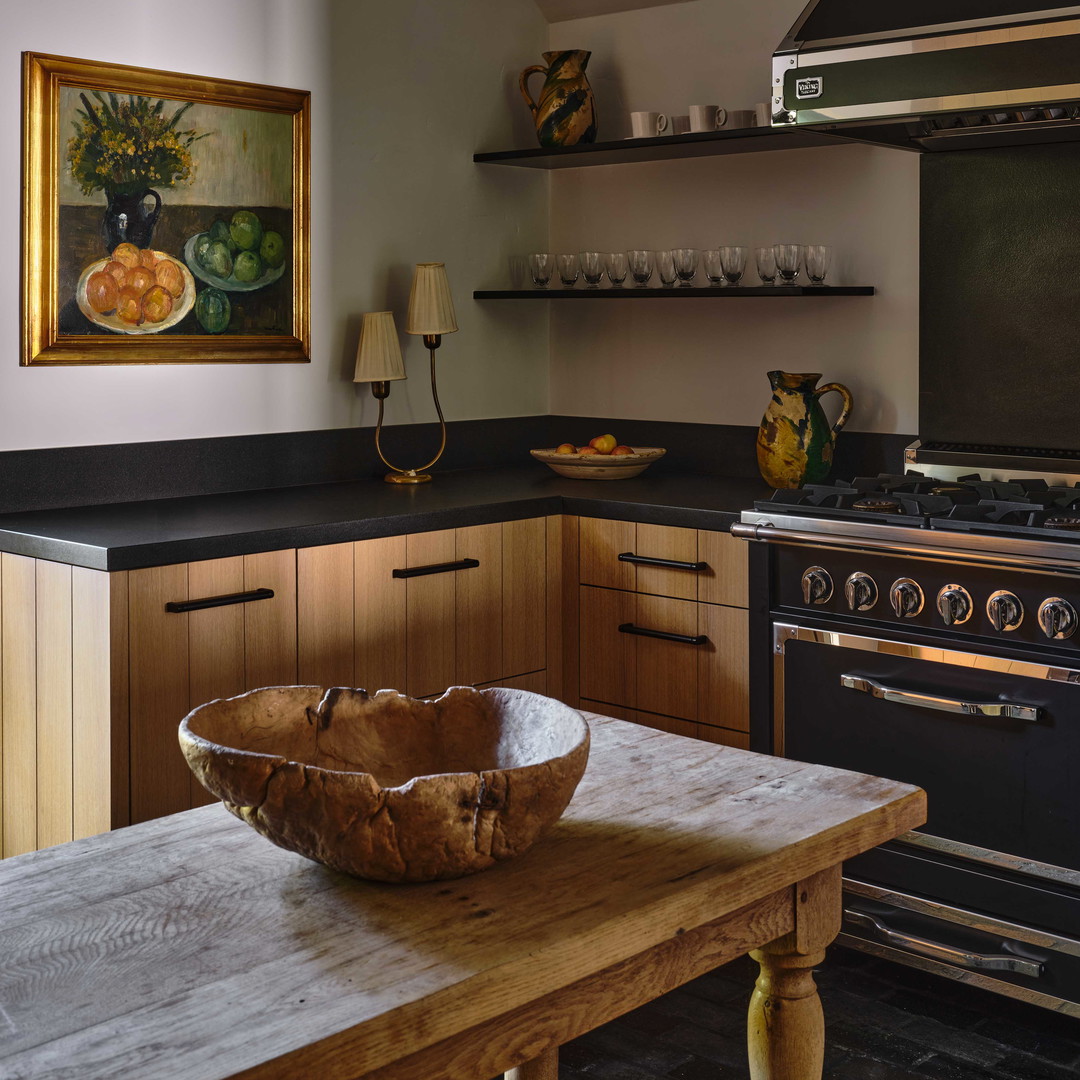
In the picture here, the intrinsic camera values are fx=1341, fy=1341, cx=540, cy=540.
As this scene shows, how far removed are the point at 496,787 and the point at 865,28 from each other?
2.17m

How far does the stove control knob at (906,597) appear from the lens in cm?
265

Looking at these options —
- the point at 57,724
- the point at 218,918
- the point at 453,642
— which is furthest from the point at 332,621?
the point at 218,918

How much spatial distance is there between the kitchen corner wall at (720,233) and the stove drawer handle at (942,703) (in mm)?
975

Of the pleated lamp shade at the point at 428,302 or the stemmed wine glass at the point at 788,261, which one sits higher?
the stemmed wine glass at the point at 788,261

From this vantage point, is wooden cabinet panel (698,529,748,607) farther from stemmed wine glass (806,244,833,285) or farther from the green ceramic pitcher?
stemmed wine glass (806,244,833,285)

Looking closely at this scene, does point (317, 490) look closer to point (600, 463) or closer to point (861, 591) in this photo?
point (600, 463)

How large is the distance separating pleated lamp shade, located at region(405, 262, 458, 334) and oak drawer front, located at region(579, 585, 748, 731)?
872mm

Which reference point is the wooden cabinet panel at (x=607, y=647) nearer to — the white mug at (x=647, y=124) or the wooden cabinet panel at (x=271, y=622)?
the wooden cabinet panel at (x=271, y=622)

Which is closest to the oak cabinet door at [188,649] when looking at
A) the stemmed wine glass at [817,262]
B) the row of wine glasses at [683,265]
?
the row of wine glasses at [683,265]

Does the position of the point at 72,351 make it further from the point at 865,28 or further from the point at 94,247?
the point at 865,28

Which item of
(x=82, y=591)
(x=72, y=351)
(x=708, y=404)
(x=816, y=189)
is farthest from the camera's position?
(x=708, y=404)

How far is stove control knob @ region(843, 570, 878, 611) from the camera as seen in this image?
2719 mm

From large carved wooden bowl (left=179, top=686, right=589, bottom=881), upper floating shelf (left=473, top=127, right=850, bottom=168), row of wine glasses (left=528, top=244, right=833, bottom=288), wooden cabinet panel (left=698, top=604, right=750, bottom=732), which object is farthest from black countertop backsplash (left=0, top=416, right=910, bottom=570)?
large carved wooden bowl (left=179, top=686, right=589, bottom=881)

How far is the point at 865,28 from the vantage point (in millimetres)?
2758
